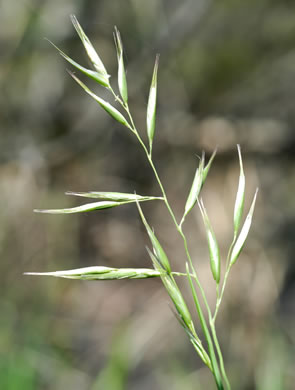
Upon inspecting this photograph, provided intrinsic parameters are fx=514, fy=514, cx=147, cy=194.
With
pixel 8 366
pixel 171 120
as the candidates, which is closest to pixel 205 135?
pixel 171 120

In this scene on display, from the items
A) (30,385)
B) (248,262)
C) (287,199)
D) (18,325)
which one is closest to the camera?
(30,385)

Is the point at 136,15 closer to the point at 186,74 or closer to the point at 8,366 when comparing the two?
the point at 186,74

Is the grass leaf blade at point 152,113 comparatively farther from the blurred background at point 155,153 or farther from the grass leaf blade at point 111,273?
the blurred background at point 155,153

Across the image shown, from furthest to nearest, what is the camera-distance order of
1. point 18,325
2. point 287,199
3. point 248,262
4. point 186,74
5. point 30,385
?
point 186,74, point 287,199, point 248,262, point 18,325, point 30,385

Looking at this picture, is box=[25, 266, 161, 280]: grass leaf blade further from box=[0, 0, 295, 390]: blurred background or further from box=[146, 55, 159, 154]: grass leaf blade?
box=[0, 0, 295, 390]: blurred background

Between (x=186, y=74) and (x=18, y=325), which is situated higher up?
(x=186, y=74)

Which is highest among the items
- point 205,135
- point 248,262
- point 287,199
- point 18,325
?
point 205,135

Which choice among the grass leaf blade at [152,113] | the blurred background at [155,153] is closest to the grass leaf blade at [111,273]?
the grass leaf blade at [152,113]

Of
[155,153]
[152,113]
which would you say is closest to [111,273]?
[152,113]

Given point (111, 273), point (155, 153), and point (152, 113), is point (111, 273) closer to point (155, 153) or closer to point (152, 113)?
point (152, 113)
